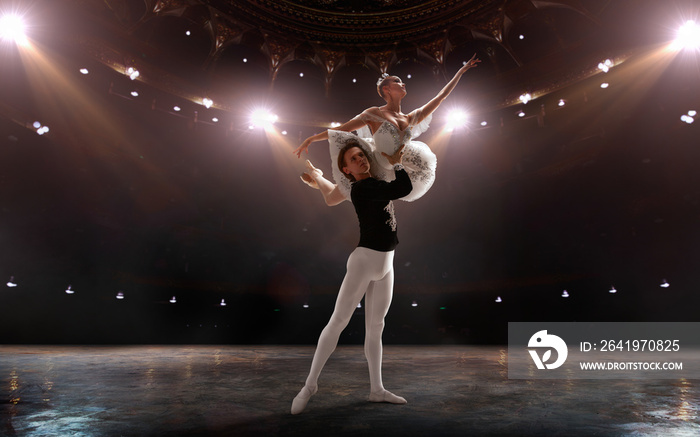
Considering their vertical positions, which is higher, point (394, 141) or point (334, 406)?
point (394, 141)

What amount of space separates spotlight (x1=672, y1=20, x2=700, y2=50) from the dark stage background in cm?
26

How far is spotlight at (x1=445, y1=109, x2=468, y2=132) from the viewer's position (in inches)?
408

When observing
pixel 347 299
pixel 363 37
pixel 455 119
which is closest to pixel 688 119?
pixel 455 119

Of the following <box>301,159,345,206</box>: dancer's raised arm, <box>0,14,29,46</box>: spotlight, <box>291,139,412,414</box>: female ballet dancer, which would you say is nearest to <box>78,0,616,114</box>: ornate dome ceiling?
<box>0,14,29,46</box>: spotlight

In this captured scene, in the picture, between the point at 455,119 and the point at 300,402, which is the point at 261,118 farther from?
the point at 300,402

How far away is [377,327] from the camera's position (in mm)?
2578

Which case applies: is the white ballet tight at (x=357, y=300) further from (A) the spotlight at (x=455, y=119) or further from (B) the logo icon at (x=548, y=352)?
(A) the spotlight at (x=455, y=119)

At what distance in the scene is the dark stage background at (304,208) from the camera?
27.3 feet

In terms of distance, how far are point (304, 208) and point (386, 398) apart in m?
9.85

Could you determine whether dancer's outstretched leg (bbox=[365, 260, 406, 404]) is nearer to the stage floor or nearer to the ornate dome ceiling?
the stage floor

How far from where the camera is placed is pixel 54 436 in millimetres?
1737

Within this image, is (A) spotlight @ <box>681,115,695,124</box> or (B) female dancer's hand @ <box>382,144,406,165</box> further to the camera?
(A) spotlight @ <box>681,115,695,124</box>

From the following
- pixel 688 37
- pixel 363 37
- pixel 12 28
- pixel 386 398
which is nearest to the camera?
pixel 386 398

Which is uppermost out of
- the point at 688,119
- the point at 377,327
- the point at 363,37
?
the point at 363,37
